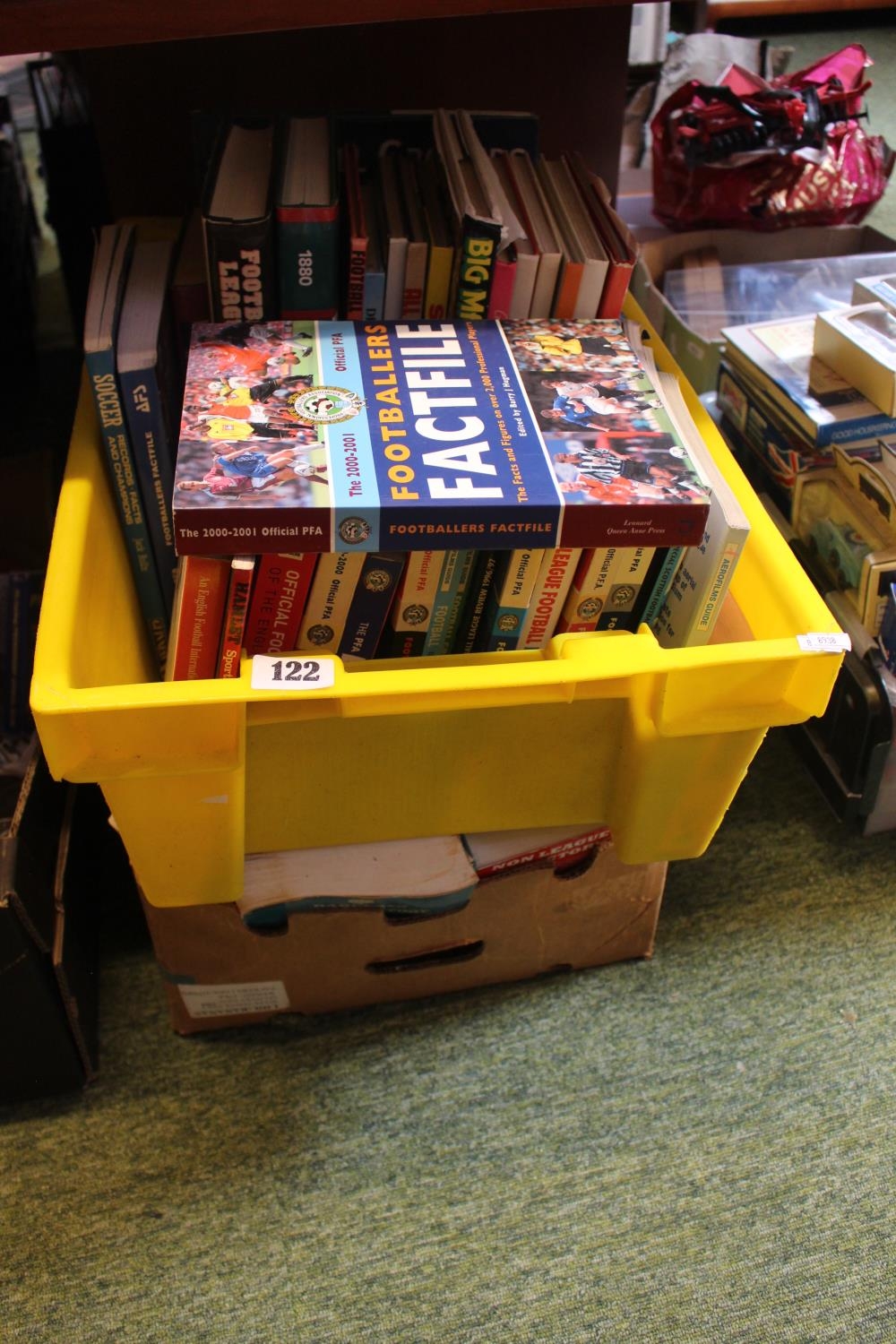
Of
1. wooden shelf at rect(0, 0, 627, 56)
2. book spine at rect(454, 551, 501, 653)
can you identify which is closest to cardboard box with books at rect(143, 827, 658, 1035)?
book spine at rect(454, 551, 501, 653)

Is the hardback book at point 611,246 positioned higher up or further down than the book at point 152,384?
higher up

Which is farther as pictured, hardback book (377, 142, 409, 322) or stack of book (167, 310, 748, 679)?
hardback book (377, 142, 409, 322)

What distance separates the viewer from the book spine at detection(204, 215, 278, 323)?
29.3 inches

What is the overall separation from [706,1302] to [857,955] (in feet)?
1.18

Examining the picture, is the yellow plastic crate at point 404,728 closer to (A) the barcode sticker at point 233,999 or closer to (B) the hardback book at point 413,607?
(B) the hardback book at point 413,607

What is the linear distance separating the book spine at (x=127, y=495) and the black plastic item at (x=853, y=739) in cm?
63

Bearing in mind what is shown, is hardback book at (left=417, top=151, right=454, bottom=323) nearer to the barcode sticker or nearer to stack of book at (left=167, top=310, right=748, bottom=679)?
stack of book at (left=167, top=310, right=748, bottom=679)

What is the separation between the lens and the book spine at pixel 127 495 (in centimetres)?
75

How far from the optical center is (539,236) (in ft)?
2.67

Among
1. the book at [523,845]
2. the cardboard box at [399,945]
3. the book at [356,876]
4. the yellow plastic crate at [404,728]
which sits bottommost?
the cardboard box at [399,945]

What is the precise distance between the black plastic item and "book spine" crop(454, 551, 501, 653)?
0.42m

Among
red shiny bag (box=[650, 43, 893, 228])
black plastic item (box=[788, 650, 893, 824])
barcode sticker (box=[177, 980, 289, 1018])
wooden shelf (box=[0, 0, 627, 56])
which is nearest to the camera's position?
wooden shelf (box=[0, 0, 627, 56])

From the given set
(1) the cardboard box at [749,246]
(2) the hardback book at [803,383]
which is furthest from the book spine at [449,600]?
(1) the cardboard box at [749,246]

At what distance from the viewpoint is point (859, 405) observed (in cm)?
102
